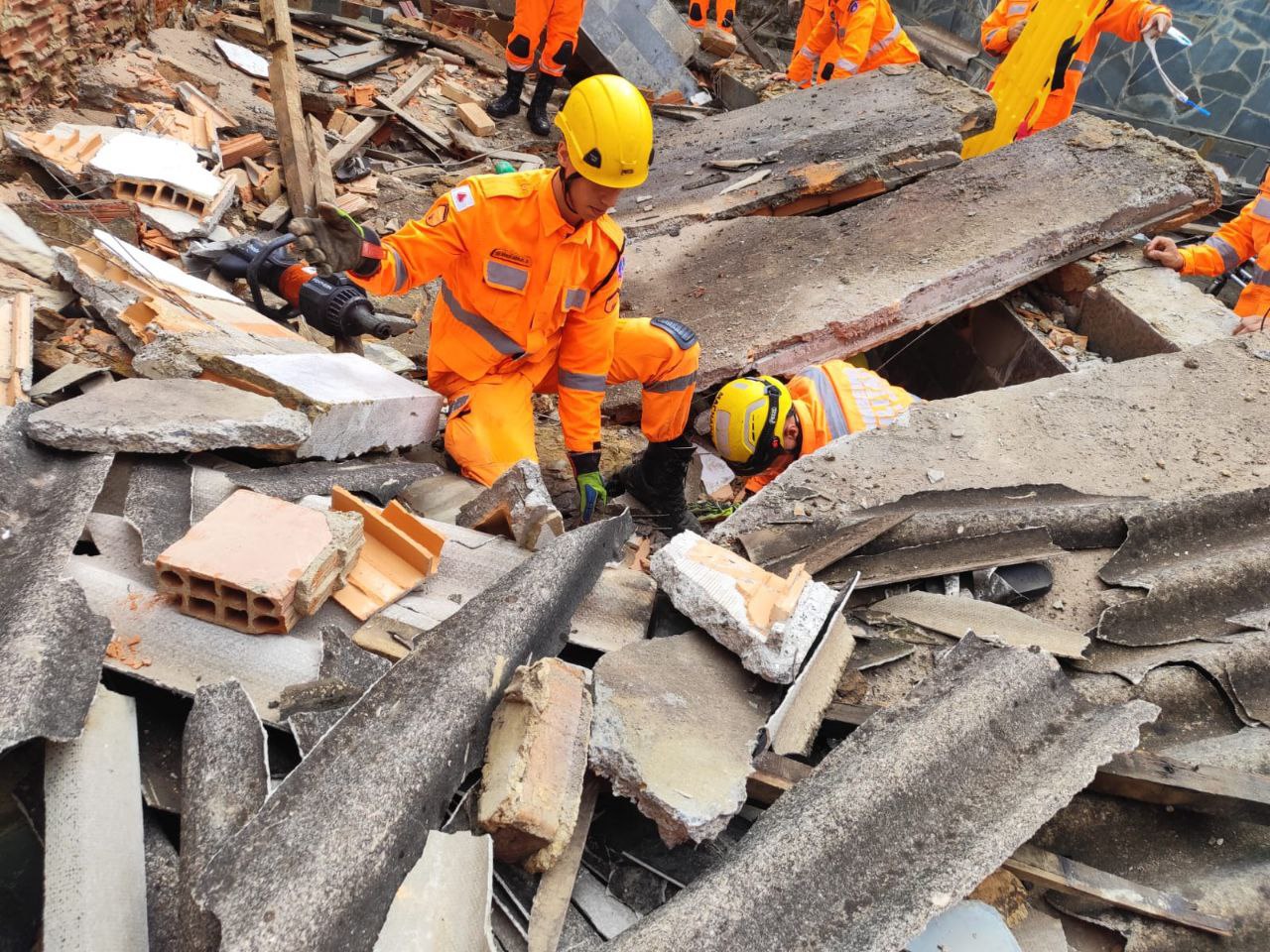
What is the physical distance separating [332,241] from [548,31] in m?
5.78

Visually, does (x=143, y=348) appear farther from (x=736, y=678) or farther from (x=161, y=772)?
(x=736, y=678)

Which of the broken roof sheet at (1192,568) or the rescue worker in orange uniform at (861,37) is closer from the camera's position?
the broken roof sheet at (1192,568)

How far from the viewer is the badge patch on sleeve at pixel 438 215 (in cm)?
382

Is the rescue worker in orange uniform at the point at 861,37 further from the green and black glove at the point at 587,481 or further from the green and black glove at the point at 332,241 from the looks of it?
the green and black glove at the point at 332,241

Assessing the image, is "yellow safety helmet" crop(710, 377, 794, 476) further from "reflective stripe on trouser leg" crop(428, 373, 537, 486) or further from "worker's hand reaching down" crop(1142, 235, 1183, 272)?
"worker's hand reaching down" crop(1142, 235, 1183, 272)

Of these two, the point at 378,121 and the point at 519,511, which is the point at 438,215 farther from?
the point at 378,121

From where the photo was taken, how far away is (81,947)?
154 cm

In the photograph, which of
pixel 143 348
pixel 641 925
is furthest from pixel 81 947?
pixel 143 348

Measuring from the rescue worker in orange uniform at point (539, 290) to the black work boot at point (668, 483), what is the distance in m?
0.02

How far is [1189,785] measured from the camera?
2068mm

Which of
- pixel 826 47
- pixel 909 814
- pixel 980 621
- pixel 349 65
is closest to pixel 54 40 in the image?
pixel 349 65

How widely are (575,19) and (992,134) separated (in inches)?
161

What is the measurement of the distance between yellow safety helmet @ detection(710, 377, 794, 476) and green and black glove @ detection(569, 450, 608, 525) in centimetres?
62

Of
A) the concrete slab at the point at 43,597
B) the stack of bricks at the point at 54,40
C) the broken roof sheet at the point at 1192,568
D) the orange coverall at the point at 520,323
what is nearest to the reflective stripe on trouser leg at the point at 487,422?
the orange coverall at the point at 520,323
